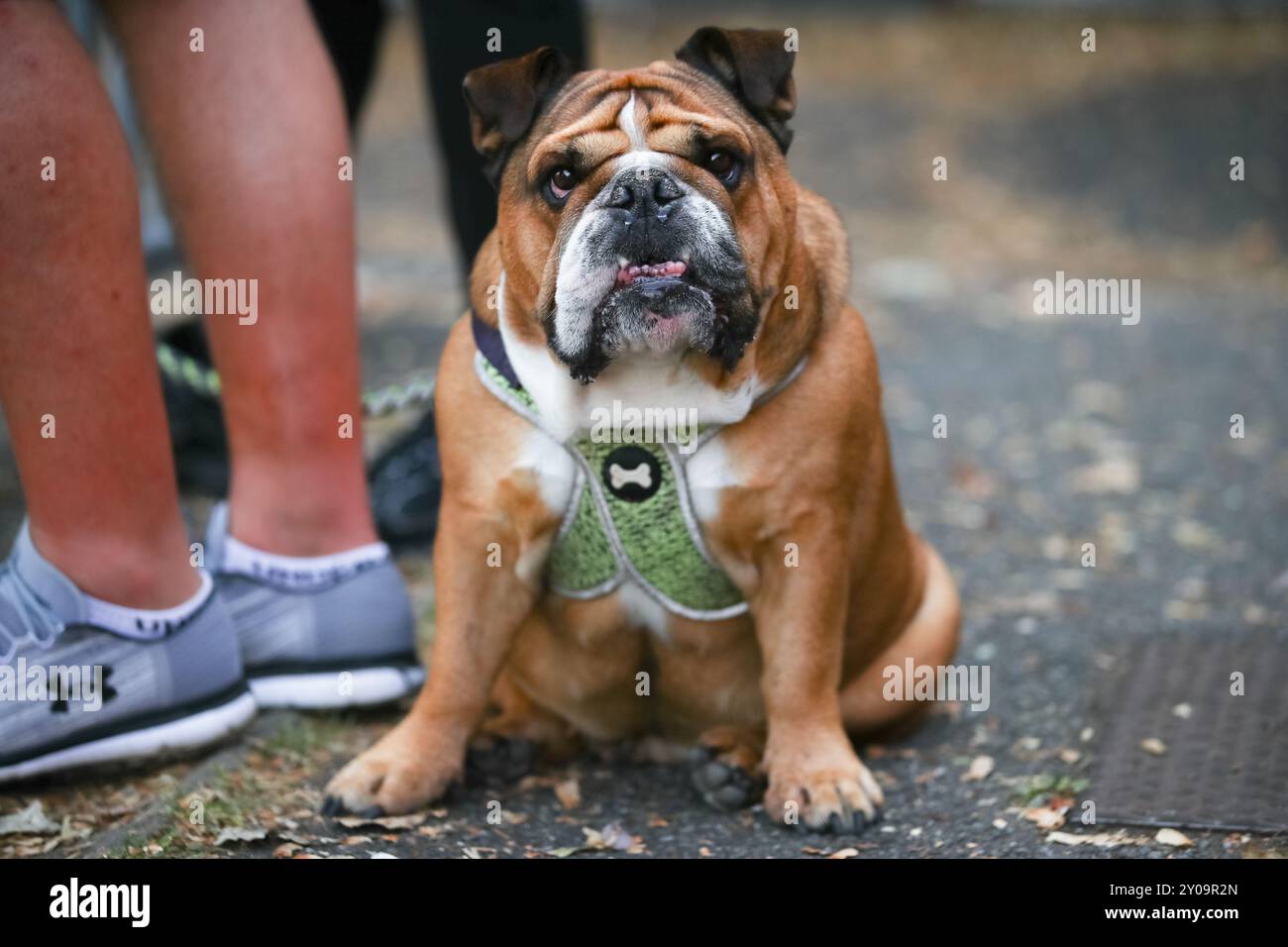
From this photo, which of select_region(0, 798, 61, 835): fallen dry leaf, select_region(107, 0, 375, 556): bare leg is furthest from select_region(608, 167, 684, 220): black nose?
select_region(0, 798, 61, 835): fallen dry leaf

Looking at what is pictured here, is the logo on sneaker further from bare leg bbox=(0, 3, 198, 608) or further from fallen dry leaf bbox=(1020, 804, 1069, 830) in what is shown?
fallen dry leaf bbox=(1020, 804, 1069, 830)

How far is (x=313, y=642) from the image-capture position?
309 centimetres

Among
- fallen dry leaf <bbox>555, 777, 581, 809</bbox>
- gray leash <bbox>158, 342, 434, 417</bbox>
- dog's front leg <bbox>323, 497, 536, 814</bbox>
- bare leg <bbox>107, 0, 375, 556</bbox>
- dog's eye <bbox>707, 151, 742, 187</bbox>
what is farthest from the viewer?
gray leash <bbox>158, 342, 434, 417</bbox>

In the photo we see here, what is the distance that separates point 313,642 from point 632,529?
2.61ft

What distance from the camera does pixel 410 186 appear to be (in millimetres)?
9688

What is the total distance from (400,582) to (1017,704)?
1.32 meters

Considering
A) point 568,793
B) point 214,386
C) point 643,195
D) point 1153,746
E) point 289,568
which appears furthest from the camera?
point 214,386

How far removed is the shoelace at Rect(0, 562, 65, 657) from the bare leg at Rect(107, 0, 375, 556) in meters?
0.47

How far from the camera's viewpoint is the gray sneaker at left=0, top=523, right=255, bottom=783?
8.88 feet

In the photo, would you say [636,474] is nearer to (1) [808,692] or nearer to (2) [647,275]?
(2) [647,275]

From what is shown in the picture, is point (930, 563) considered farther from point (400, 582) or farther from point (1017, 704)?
point (400, 582)

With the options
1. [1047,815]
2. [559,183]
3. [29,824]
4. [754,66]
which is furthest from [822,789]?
[29,824]

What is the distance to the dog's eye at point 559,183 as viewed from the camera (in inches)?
98.7

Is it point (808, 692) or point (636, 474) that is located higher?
point (636, 474)
